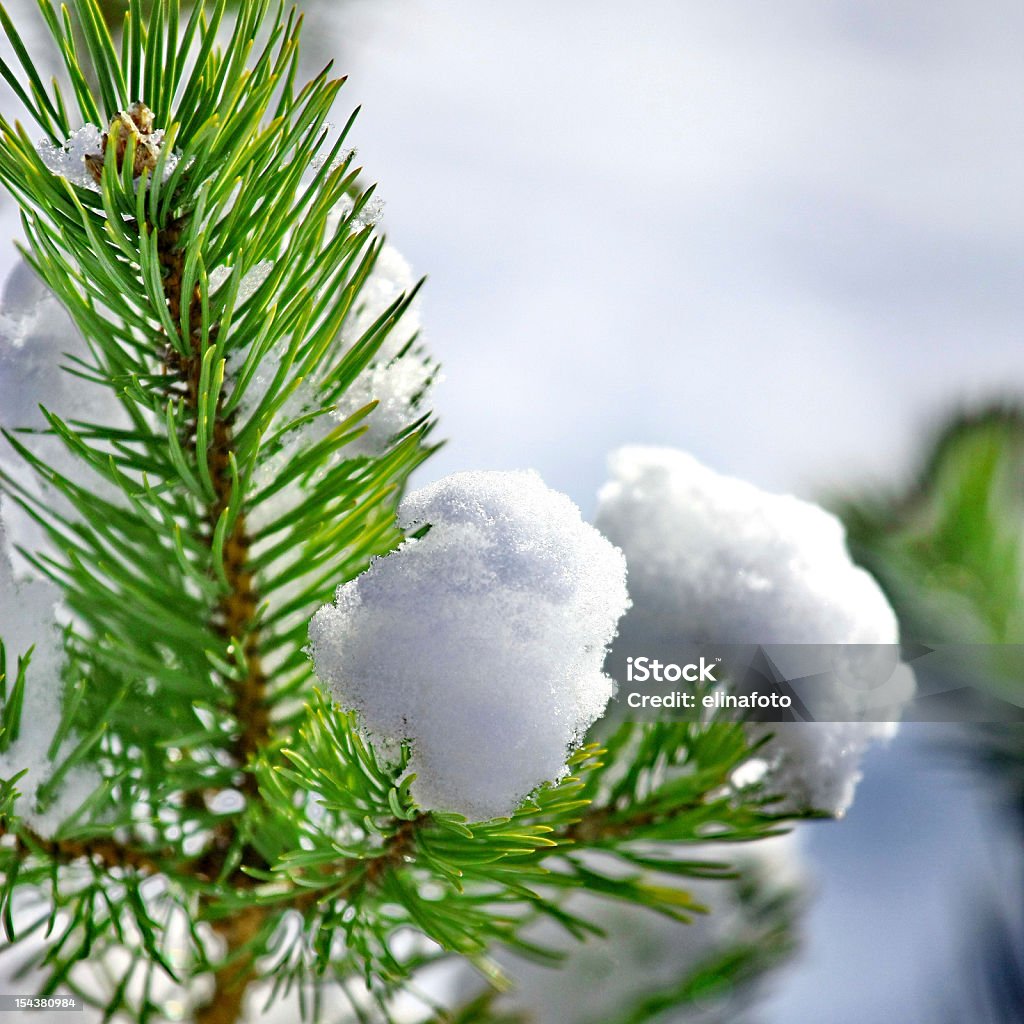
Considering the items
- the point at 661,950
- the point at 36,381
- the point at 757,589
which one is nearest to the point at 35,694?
the point at 36,381

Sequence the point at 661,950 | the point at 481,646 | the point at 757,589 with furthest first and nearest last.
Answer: the point at 661,950
the point at 757,589
the point at 481,646

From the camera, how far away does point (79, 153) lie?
26 cm

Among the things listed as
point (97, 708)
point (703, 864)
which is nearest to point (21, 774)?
point (97, 708)

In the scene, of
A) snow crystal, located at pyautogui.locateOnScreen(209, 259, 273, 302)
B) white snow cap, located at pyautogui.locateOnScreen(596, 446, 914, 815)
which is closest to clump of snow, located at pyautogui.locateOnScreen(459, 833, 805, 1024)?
white snow cap, located at pyautogui.locateOnScreen(596, 446, 914, 815)

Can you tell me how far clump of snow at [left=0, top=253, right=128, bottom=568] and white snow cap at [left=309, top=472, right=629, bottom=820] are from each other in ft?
0.50

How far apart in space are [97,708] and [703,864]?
288 mm

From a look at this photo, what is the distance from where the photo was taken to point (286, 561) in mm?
358

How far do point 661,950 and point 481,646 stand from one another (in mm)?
810

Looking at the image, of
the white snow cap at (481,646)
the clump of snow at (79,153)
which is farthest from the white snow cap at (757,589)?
the clump of snow at (79,153)

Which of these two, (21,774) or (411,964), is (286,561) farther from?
(411,964)

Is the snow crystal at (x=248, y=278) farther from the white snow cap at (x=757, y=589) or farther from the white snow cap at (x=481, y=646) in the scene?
the white snow cap at (x=757, y=589)

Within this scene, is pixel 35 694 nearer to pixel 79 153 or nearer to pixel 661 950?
pixel 79 153

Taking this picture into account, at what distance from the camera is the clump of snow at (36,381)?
337 mm

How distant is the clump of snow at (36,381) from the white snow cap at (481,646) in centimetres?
15
